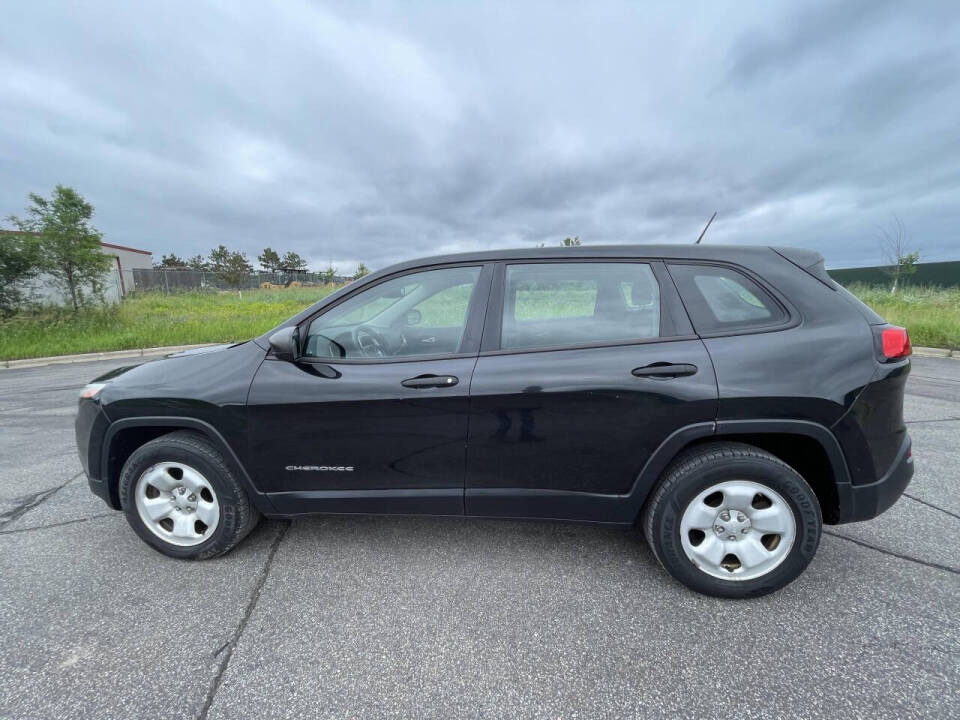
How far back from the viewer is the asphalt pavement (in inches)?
60.0

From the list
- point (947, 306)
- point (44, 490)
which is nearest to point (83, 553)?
point (44, 490)

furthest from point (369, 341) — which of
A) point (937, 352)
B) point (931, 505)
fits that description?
point (937, 352)

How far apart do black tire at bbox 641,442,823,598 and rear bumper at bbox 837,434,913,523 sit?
5.4 inches

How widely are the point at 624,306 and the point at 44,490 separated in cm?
445

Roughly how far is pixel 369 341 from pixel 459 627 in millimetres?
1542

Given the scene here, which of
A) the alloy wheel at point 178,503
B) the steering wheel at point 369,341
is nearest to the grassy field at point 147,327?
the alloy wheel at point 178,503

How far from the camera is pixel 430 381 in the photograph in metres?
2.02

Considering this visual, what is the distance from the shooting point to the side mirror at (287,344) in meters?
2.04

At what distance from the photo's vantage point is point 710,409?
189 centimetres

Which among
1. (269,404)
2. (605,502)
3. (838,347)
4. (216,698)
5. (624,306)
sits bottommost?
(216,698)

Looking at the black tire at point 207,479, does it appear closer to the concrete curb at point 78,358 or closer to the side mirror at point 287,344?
the side mirror at point 287,344

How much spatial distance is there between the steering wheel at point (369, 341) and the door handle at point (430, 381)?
37 centimetres

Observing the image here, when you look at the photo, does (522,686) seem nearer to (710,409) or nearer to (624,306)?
(710,409)

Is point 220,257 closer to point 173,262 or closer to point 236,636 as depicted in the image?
point 173,262
